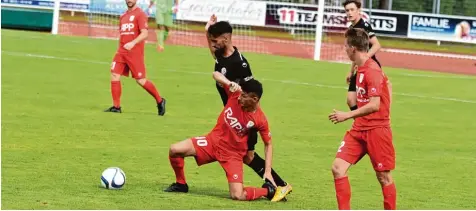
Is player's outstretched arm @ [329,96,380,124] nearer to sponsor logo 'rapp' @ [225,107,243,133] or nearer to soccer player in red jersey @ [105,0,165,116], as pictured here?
sponsor logo 'rapp' @ [225,107,243,133]

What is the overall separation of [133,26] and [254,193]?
7405 millimetres

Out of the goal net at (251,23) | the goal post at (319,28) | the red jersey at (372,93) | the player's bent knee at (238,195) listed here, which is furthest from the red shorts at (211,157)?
the goal net at (251,23)

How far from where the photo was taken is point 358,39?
8.96 metres

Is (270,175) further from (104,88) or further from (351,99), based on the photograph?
(104,88)

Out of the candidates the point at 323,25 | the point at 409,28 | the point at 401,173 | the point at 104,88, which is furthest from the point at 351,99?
the point at 409,28

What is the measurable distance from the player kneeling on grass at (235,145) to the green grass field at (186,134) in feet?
0.49

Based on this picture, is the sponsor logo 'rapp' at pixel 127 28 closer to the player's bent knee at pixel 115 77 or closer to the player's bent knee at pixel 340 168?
the player's bent knee at pixel 115 77

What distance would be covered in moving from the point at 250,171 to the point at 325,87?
11.1 metres

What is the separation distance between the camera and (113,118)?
633 inches

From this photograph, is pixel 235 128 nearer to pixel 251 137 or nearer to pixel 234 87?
pixel 251 137

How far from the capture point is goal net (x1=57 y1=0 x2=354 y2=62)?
3428 centimetres

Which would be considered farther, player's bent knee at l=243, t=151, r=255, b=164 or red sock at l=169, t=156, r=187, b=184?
player's bent knee at l=243, t=151, r=255, b=164

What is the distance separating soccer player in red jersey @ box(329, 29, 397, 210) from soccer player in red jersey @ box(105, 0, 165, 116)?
8.01 metres

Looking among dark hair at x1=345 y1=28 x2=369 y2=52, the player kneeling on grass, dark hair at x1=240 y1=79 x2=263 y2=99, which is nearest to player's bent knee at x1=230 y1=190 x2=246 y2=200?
the player kneeling on grass
